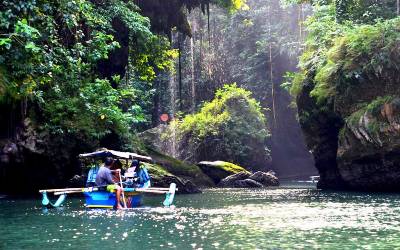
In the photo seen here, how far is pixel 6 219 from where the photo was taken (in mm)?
14812

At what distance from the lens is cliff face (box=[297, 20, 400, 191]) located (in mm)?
24812

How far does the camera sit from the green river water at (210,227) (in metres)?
9.81

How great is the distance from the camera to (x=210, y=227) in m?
12.2

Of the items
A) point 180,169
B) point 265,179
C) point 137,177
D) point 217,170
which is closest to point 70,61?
point 137,177

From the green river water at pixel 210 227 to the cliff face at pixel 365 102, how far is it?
24.4 ft

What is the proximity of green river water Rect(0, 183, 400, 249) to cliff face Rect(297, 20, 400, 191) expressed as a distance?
292 inches

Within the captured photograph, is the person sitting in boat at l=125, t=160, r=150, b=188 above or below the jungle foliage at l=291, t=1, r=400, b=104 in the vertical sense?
below

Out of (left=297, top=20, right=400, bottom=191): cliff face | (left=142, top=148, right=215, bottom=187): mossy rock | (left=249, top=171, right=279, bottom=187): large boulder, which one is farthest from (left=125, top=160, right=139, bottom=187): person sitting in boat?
(left=249, top=171, right=279, bottom=187): large boulder

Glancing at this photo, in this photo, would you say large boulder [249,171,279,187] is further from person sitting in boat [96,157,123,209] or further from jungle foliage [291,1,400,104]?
person sitting in boat [96,157,123,209]

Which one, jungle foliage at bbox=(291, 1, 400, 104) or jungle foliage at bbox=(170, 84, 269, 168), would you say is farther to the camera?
jungle foliage at bbox=(170, 84, 269, 168)

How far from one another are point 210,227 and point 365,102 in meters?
16.4

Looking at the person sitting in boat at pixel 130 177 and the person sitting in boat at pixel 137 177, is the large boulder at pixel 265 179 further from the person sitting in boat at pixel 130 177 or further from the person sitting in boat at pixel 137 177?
the person sitting in boat at pixel 130 177

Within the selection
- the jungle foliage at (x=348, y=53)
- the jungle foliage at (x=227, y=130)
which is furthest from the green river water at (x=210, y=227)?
the jungle foliage at (x=227, y=130)

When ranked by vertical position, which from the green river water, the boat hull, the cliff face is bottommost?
the green river water
